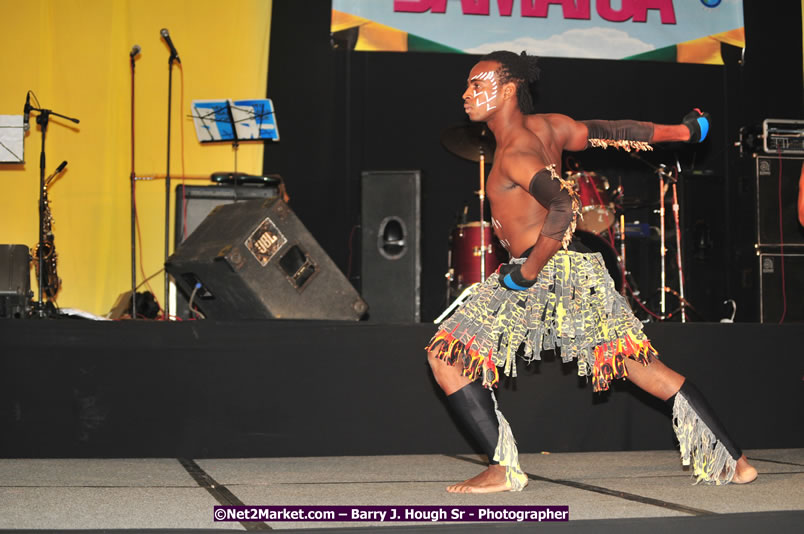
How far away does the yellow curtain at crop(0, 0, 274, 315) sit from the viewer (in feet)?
23.6

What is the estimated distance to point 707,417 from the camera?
303 cm

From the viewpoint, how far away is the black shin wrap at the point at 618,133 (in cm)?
314

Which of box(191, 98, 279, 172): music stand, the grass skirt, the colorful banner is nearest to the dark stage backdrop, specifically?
the colorful banner

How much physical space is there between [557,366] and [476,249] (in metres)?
2.47

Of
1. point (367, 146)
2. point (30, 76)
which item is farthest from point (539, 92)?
point (30, 76)

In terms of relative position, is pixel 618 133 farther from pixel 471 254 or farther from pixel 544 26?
pixel 544 26

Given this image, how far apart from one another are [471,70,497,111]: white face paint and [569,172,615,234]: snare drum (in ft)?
11.0

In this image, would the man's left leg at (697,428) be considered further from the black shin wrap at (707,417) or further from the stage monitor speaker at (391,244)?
the stage monitor speaker at (391,244)

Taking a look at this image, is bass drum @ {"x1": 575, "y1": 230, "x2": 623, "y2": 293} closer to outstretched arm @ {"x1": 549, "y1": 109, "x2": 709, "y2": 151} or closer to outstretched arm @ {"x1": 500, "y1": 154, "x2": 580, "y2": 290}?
outstretched arm @ {"x1": 549, "y1": 109, "x2": 709, "y2": 151}

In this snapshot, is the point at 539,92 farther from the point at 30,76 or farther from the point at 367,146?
the point at 30,76

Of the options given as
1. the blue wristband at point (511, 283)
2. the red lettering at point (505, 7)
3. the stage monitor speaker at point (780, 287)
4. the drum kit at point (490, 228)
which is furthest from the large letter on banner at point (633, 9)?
the blue wristband at point (511, 283)

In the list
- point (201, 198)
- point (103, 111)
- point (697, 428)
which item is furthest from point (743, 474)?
point (103, 111)

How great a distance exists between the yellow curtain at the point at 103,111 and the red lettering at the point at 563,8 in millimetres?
2573

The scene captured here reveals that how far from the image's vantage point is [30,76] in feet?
23.5
